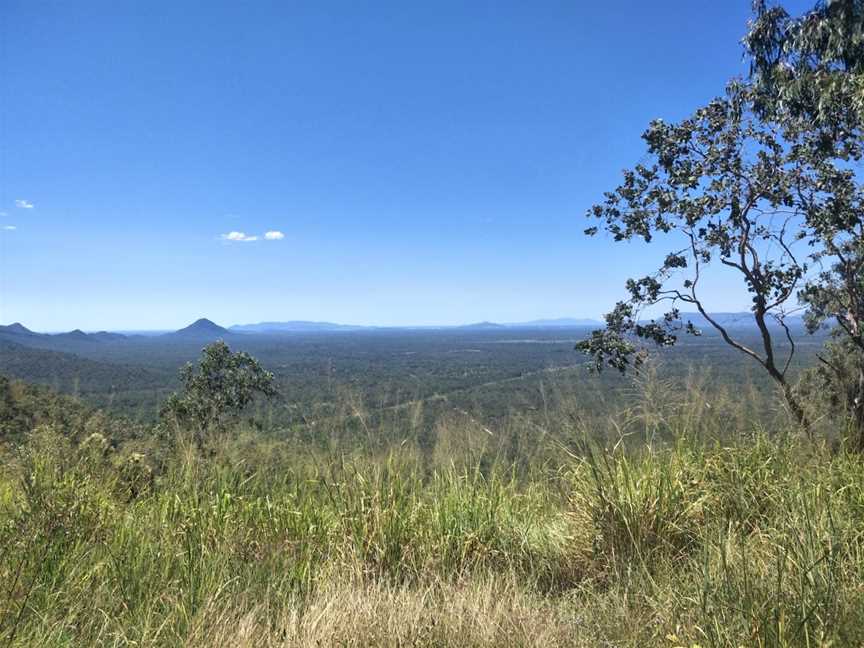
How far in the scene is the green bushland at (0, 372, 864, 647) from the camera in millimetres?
2131

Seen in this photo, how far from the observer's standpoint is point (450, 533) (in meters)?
3.13

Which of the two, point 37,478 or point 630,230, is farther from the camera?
point 630,230

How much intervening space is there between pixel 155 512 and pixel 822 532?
3698mm

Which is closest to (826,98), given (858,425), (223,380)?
(858,425)

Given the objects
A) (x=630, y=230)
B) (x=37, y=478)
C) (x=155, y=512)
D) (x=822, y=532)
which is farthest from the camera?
(x=630, y=230)

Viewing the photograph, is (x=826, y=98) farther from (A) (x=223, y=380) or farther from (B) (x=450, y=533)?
(A) (x=223, y=380)

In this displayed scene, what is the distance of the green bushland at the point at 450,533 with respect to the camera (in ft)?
6.99

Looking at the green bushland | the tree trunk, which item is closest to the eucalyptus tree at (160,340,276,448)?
the green bushland

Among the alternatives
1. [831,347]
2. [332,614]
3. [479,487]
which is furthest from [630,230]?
[831,347]

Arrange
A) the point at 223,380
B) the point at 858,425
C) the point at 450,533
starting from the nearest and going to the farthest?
the point at 450,533, the point at 858,425, the point at 223,380

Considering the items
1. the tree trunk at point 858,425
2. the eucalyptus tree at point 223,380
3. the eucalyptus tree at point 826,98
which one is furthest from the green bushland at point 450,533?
the eucalyptus tree at point 223,380

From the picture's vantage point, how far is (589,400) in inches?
162

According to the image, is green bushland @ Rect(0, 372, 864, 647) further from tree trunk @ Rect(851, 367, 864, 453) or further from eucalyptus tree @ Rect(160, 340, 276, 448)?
eucalyptus tree @ Rect(160, 340, 276, 448)

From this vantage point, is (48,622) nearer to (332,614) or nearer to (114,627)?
(114,627)
